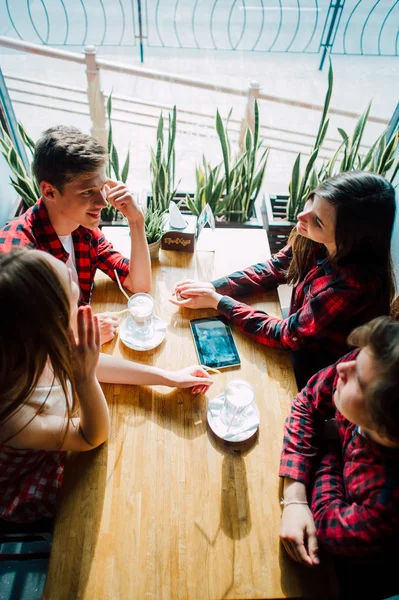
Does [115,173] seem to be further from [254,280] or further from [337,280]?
[337,280]

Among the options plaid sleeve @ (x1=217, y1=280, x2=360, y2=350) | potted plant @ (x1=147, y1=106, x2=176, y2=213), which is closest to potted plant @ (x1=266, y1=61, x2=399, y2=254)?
potted plant @ (x1=147, y1=106, x2=176, y2=213)

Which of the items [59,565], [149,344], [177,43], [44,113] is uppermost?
[177,43]

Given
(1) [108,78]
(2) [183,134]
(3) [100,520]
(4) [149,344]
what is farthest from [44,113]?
(3) [100,520]

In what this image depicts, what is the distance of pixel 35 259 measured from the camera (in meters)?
0.96

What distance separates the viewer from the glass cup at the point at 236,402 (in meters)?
1.16

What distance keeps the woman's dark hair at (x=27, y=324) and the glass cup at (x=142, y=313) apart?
1.21 feet

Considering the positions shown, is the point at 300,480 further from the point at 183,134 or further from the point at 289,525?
the point at 183,134

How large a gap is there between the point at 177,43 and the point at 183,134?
1720 mm

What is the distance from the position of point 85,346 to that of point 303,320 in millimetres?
749

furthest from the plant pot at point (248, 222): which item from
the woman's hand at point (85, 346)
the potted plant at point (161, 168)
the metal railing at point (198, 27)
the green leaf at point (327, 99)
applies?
the metal railing at point (198, 27)

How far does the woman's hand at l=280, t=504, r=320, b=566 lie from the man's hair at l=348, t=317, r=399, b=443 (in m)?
0.29

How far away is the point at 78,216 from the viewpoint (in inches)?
58.1

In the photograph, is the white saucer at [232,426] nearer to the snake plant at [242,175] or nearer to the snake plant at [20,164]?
the snake plant at [242,175]

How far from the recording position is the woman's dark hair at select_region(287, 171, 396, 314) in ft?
4.44
